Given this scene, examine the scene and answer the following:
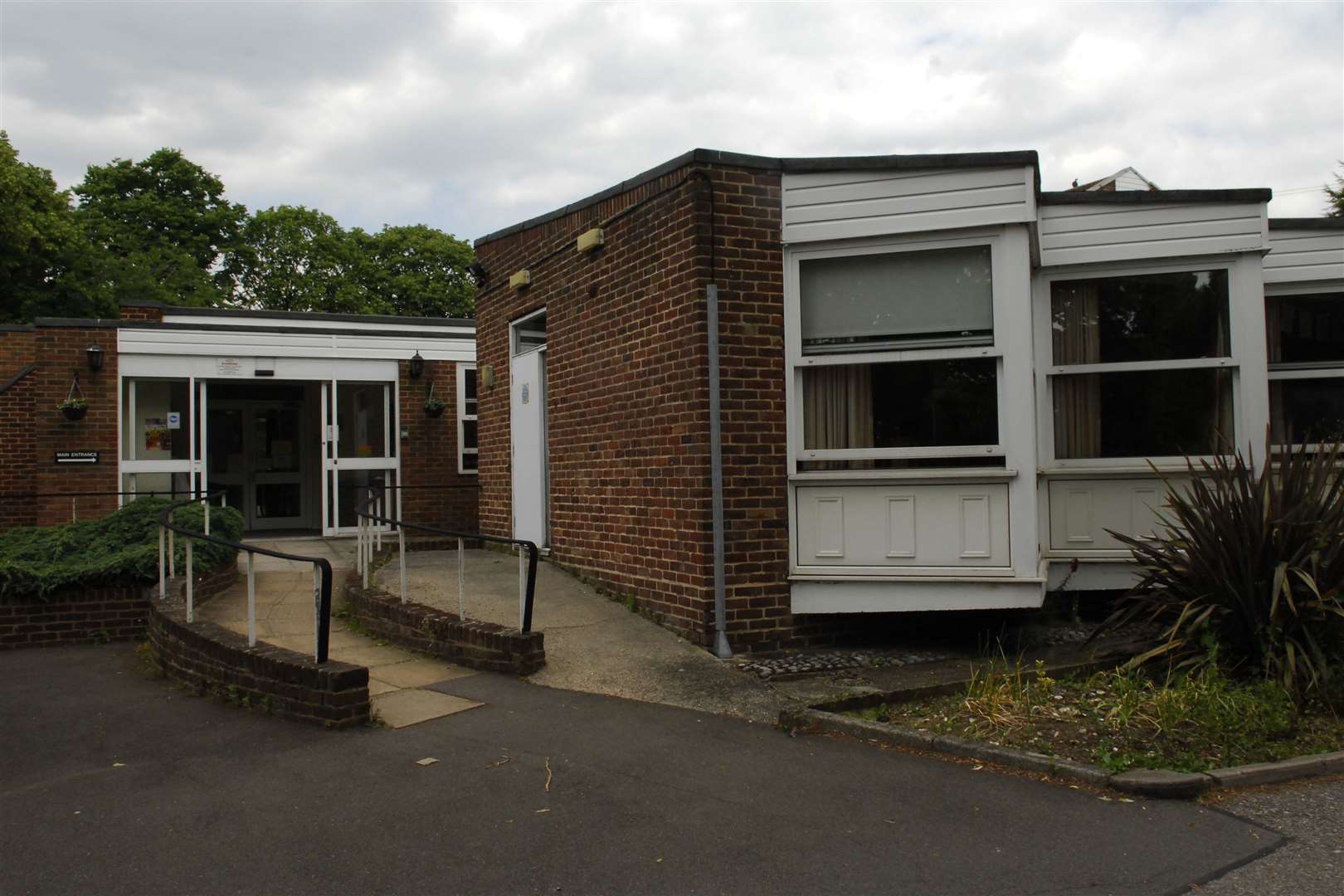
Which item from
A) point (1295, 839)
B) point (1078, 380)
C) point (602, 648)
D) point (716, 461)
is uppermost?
point (1078, 380)

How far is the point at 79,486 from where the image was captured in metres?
13.9

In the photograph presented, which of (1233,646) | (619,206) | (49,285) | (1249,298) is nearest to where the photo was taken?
(1233,646)

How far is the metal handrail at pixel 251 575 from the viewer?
18.7 feet

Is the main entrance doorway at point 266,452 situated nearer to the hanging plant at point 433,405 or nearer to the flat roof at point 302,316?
the flat roof at point 302,316

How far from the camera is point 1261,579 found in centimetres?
627

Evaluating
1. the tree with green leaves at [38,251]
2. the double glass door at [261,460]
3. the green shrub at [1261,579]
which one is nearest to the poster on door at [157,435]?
the double glass door at [261,460]

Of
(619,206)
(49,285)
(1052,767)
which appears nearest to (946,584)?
(1052,767)

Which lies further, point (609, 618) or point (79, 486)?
point (79, 486)

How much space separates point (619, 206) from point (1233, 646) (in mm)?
5575

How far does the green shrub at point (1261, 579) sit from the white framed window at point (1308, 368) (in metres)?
2.91

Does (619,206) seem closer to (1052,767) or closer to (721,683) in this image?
(721,683)

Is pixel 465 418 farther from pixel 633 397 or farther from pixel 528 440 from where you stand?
pixel 633 397

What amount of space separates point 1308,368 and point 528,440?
7384 mm

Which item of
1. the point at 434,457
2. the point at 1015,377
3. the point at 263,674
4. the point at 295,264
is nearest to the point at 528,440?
the point at 263,674
